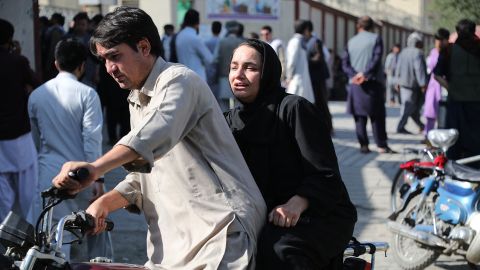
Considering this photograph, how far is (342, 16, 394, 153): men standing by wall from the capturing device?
12977 millimetres

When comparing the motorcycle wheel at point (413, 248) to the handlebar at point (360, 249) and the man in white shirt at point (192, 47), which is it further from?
the man in white shirt at point (192, 47)

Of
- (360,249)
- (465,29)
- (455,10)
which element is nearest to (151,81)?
(360,249)

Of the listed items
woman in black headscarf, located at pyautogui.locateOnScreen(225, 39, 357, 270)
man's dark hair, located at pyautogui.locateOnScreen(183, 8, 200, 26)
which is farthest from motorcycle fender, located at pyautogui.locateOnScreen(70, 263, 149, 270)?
man's dark hair, located at pyautogui.locateOnScreen(183, 8, 200, 26)

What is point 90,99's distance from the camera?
625 cm

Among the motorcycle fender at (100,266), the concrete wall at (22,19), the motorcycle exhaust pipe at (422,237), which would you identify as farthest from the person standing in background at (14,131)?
the motorcycle fender at (100,266)

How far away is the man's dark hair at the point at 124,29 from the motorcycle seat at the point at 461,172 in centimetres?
433

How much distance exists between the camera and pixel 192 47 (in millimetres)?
13008

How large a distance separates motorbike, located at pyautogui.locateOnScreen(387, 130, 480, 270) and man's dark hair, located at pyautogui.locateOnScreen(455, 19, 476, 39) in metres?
1.96

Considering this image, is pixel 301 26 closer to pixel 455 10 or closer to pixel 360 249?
pixel 455 10

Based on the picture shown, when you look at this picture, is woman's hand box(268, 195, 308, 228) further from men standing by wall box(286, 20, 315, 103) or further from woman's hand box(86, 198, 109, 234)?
men standing by wall box(286, 20, 315, 103)

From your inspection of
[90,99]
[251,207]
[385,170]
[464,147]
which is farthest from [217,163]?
[385,170]

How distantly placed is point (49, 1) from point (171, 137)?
680 inches

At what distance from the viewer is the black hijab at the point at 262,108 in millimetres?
3592

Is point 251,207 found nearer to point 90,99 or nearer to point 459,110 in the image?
point 90,99
